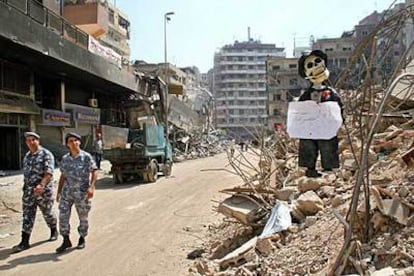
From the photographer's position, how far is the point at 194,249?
7160mm

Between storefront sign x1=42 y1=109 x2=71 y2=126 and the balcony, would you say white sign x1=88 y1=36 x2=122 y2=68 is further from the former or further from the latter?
the balcony

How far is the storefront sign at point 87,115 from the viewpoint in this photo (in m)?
27.7

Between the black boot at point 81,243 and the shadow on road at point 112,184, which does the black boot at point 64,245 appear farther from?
the shadow on road at point 112,184

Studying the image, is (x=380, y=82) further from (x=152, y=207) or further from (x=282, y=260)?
(x=152, y=207)

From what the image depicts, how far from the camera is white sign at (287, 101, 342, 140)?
4863 millimetres

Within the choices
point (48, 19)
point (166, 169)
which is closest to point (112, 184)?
point (166, 169)

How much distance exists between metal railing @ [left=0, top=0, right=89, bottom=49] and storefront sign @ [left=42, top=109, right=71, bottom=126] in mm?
3632

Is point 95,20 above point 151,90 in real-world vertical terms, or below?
above

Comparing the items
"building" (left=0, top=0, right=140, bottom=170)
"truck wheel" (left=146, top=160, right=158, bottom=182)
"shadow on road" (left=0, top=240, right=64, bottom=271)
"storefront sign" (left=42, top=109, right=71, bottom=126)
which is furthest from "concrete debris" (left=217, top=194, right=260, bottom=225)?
"storefront sign" (left=42, top=109, right=71, bottom=126)

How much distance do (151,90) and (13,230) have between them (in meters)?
23.9

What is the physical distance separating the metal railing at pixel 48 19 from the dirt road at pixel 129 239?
8.84 meters

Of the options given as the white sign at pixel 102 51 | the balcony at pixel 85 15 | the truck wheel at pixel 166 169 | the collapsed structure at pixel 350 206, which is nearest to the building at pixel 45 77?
the white sign at pixel 102 51

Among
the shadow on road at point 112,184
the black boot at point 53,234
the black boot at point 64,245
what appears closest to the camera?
the black boot at point 64,245

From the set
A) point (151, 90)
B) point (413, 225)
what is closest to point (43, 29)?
point (151, 90)
